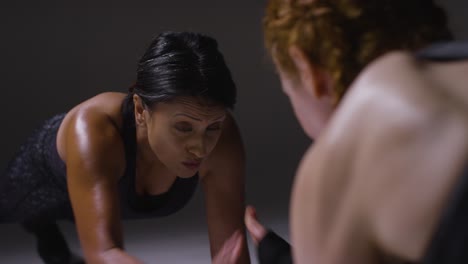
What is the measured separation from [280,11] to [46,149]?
1140 millimetres

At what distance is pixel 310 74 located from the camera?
1.01 metres

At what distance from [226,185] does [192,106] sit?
319mm

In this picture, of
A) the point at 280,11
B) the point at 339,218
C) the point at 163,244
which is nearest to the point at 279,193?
the point at 163,244

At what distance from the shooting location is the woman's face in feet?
5.33

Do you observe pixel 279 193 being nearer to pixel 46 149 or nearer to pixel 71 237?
pixel 71 237

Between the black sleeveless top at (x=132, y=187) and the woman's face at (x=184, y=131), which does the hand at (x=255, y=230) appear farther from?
the black sleeveless top at (x=132, y=187)

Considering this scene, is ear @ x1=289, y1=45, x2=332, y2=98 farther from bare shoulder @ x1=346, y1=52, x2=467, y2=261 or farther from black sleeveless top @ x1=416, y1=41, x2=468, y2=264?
black sleeveless top @ x1=416, y1=41, x2=468, y2=264

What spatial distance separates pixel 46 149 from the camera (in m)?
2.02

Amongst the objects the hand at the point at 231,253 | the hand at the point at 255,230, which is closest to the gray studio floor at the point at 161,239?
the hand at the point at 231,253

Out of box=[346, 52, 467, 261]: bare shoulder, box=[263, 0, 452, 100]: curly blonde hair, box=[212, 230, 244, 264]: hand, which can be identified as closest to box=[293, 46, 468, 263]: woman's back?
box=[346, 52, 467, 261]: bare shoulder

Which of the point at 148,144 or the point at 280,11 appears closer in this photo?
the point at 280,11

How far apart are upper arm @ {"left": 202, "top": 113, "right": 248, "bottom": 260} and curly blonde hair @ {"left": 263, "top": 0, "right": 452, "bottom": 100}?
33.3 inches

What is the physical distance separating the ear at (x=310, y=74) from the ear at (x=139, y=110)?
2.42ft

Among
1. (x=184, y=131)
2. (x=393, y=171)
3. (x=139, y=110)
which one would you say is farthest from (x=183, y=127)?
(x=393, y=171)
